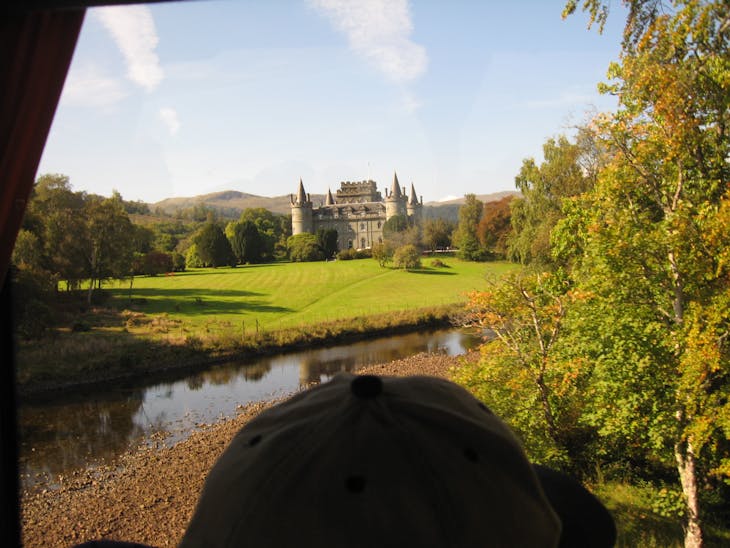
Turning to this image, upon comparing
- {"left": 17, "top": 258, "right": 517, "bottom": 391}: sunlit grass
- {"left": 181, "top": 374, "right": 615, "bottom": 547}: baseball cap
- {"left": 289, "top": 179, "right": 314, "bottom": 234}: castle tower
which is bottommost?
{"left": 17, "top": 258, "right": 517, "bottom": 391}: sunlit grass

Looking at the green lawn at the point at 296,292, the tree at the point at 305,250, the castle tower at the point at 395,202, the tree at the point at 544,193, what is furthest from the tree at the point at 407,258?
the castle tower at the point at 395,202

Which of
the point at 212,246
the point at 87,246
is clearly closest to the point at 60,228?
the point at 87,246

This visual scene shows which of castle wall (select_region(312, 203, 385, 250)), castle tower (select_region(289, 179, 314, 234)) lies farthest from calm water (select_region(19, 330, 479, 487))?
castle tower (select_region(289, 179, 314, 234))

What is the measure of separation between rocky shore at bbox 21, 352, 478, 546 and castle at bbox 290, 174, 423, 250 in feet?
70.4

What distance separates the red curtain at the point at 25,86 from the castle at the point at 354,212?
24.8 m

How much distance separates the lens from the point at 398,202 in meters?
32.3

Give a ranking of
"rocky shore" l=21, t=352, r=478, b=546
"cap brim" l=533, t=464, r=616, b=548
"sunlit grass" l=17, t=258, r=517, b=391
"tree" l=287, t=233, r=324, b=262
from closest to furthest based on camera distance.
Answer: "cap brim" l=533, t=464, r=616, b=548 < "rocky shore" l=21, t=352, r=478, b=546 < "sunlit grass" l=17, t=258, r=517, b=391 < "tree" l=287, t=233, r=324, b=262

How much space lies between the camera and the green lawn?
8.91 m

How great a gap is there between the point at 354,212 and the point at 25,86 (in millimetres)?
29475

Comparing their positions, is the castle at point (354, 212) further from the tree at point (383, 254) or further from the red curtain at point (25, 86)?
the red curtain at point (25, 86)

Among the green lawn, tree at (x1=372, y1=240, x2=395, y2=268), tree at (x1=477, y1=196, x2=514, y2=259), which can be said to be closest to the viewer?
the green lawn

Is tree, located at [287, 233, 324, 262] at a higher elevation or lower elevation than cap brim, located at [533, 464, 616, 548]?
higher

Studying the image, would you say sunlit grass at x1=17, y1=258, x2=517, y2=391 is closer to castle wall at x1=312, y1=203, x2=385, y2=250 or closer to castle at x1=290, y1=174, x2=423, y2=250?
castle at x1=290, y1=174, x2=423, y2=250

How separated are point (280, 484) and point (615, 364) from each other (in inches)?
123
